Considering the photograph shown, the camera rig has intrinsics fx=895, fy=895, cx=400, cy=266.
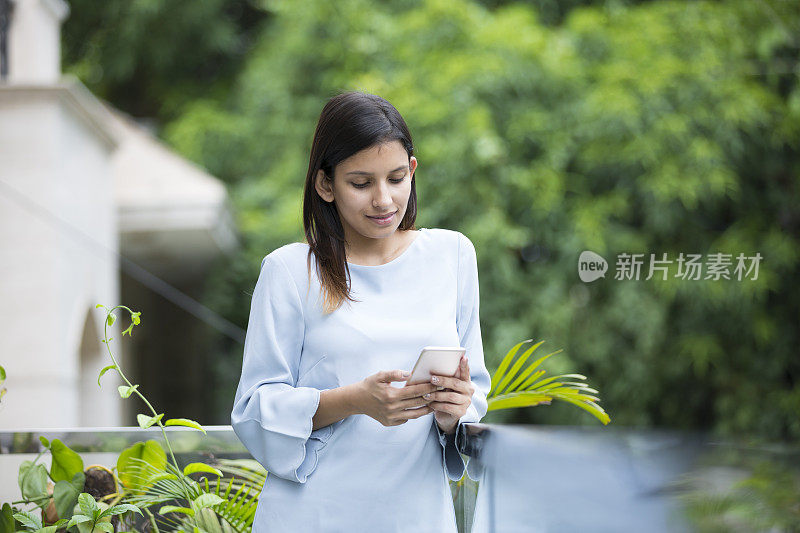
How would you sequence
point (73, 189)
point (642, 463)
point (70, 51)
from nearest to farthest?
point (642, 463) < point (73, 189) < point (70, 51)

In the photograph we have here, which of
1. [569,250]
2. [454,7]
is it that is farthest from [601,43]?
[569,250]

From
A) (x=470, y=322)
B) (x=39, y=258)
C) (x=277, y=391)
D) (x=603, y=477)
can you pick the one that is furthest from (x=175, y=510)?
(x=39, y=258)

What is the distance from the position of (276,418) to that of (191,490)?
67 centimetres

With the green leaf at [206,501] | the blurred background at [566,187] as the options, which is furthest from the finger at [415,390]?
the blurred background at [566,187]

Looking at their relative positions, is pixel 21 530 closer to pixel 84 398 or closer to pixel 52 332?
pixel 52 332

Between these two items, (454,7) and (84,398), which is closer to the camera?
(84,398)

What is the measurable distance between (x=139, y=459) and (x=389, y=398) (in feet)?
2.81

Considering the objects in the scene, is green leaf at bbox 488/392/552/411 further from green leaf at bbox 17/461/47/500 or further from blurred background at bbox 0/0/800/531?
blurred background at bbox 0/0/800/531

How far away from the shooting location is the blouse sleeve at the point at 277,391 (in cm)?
109

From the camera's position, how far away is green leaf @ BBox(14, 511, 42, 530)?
1574 millimetres

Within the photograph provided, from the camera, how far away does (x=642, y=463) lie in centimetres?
98

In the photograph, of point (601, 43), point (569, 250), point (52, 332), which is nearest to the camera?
point (52, 332)

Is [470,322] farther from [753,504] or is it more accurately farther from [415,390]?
[753,504]

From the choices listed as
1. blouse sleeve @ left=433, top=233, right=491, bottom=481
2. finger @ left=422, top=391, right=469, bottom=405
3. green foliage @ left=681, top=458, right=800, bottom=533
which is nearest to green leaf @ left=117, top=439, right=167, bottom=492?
blouse sleeve @ left=433, top=233, right=491, bottom=481
